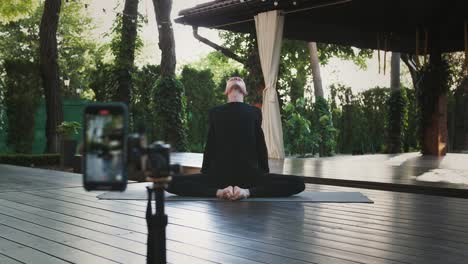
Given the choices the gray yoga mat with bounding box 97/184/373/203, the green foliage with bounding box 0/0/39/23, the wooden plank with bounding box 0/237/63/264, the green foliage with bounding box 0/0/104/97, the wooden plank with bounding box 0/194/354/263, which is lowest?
the wooden plank with bounding box 0/237/63/264

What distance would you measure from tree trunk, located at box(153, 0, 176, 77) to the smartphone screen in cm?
1227

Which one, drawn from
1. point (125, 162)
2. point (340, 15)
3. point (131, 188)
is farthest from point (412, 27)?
point (125, 162)

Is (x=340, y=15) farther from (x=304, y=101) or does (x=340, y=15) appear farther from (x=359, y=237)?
(x=359, y=237)

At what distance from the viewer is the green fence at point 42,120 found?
43.0ft

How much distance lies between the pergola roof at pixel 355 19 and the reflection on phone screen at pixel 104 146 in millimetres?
7124

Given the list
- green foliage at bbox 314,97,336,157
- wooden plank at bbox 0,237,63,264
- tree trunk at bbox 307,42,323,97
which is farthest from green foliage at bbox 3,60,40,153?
wooden plank at bbox 0,237,63,264

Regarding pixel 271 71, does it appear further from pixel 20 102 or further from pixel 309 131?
pixel 20 102

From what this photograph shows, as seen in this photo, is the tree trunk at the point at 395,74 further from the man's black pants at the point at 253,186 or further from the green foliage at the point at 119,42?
the man's black pants at the point at 253,186

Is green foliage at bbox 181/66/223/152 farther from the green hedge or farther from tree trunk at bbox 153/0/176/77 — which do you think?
the green hedge

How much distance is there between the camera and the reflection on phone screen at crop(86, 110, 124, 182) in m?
1.46

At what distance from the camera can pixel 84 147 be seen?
1479mm

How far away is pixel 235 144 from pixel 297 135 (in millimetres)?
7819

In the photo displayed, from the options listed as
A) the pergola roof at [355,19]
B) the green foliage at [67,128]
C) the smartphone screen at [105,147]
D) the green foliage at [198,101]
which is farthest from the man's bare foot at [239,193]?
the green foliage at [198,101]

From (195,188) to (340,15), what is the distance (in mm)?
5409
